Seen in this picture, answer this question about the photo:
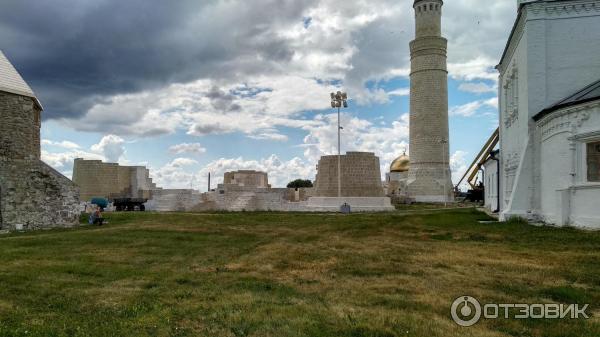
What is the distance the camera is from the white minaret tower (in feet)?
168

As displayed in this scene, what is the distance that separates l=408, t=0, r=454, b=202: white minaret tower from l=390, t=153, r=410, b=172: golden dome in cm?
1464

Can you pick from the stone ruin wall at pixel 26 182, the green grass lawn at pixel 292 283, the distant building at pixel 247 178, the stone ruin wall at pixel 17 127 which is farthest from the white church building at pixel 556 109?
the distant building at pixel 247 178

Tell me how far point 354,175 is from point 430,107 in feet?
79.2

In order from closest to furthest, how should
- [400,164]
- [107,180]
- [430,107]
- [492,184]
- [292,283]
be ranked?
[292,283] → [492,184] → [107,180] → [430,107] → [400,164]

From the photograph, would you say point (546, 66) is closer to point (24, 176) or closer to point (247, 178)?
Result: point (24, 176)

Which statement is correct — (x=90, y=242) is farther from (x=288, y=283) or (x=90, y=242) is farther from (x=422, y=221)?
(x=422, y=221)

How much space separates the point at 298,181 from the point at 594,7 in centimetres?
7407

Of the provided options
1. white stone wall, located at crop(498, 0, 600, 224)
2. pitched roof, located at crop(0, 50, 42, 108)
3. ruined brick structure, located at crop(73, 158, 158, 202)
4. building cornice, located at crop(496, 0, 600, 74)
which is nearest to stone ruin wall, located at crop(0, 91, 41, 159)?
pitched roof, located at crop(0, 50, 42, 108)

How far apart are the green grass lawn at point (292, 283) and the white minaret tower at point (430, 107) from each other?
36.5 meters

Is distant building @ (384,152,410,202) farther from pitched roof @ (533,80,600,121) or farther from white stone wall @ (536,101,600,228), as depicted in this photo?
white stone wall @ (536,101,600,228)

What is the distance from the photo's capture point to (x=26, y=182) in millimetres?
19641

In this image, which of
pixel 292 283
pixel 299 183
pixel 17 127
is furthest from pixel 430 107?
pixel 292 283

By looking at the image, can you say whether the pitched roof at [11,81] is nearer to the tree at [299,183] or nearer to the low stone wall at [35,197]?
the low stone wall at [35,197]

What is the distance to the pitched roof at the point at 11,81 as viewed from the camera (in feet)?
63.1
